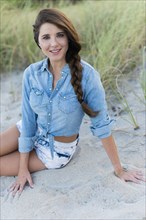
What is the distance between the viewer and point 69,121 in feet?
7.41

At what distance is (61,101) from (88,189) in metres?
0.53

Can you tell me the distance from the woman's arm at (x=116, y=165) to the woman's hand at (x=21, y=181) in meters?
0.50

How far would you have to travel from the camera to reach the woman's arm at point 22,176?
2.39m

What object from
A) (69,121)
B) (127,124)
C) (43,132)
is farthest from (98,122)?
(127,124)

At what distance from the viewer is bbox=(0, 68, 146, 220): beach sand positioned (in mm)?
2170

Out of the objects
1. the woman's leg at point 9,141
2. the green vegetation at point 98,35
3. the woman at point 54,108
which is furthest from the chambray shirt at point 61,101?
the green vegetation at point 98,35

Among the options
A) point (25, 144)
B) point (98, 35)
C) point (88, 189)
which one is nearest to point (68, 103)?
point (25, 144)

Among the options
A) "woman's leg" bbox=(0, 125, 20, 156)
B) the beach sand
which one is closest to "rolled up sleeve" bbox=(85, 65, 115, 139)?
the beach sand

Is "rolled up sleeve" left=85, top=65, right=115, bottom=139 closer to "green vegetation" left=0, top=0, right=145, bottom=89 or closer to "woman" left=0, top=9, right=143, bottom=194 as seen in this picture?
"woman" left=0, top=9, right=143, bottom=194

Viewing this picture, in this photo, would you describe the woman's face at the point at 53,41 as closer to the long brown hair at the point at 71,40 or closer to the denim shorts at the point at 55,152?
the long brown hair at the point at 71,40

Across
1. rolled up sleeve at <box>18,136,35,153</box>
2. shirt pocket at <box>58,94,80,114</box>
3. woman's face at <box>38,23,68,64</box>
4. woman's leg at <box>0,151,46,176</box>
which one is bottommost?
woman's leg at <box>0,151,46,176</box>

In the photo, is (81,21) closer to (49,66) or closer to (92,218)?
(49,66)

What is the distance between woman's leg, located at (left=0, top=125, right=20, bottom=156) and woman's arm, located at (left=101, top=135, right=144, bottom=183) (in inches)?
23.5

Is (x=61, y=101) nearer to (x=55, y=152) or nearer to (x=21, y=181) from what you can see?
(x=55, y=152)
